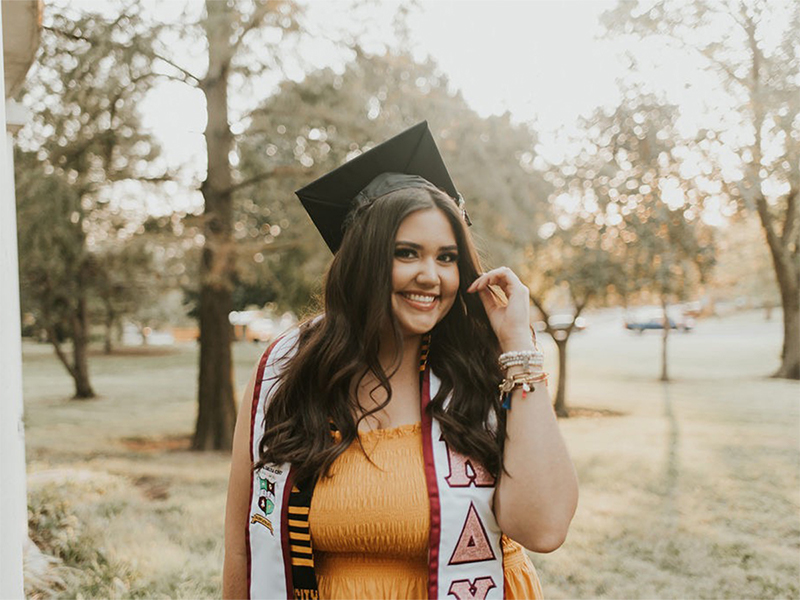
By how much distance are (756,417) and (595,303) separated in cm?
515

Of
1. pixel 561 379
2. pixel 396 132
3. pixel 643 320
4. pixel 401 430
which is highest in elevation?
pixel 396 132

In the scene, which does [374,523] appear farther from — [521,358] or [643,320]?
[643,320]

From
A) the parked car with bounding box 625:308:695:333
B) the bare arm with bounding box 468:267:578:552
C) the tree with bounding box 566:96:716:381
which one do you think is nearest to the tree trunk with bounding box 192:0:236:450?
the tree with bounding box 566:96:716:381

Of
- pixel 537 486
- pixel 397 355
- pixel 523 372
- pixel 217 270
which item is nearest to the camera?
pixel 537 486

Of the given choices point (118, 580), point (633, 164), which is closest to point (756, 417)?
point (633, 164)

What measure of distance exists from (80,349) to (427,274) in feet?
55.4

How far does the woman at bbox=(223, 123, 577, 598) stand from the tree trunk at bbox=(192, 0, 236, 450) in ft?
21.2

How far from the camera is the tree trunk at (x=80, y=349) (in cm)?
1592

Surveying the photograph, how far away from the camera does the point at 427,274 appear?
5.75ft

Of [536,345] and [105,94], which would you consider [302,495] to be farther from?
[105,94]

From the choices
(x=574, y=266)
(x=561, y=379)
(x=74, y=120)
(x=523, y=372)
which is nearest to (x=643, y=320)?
(x=561, y=379)

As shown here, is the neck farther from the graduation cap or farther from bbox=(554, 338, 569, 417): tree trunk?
bbox=(554, 338, 569, 417): tree trunk

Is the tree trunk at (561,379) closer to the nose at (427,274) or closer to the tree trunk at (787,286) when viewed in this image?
the tree trunk at (787,286)

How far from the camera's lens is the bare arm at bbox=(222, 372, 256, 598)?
71.7 inches
